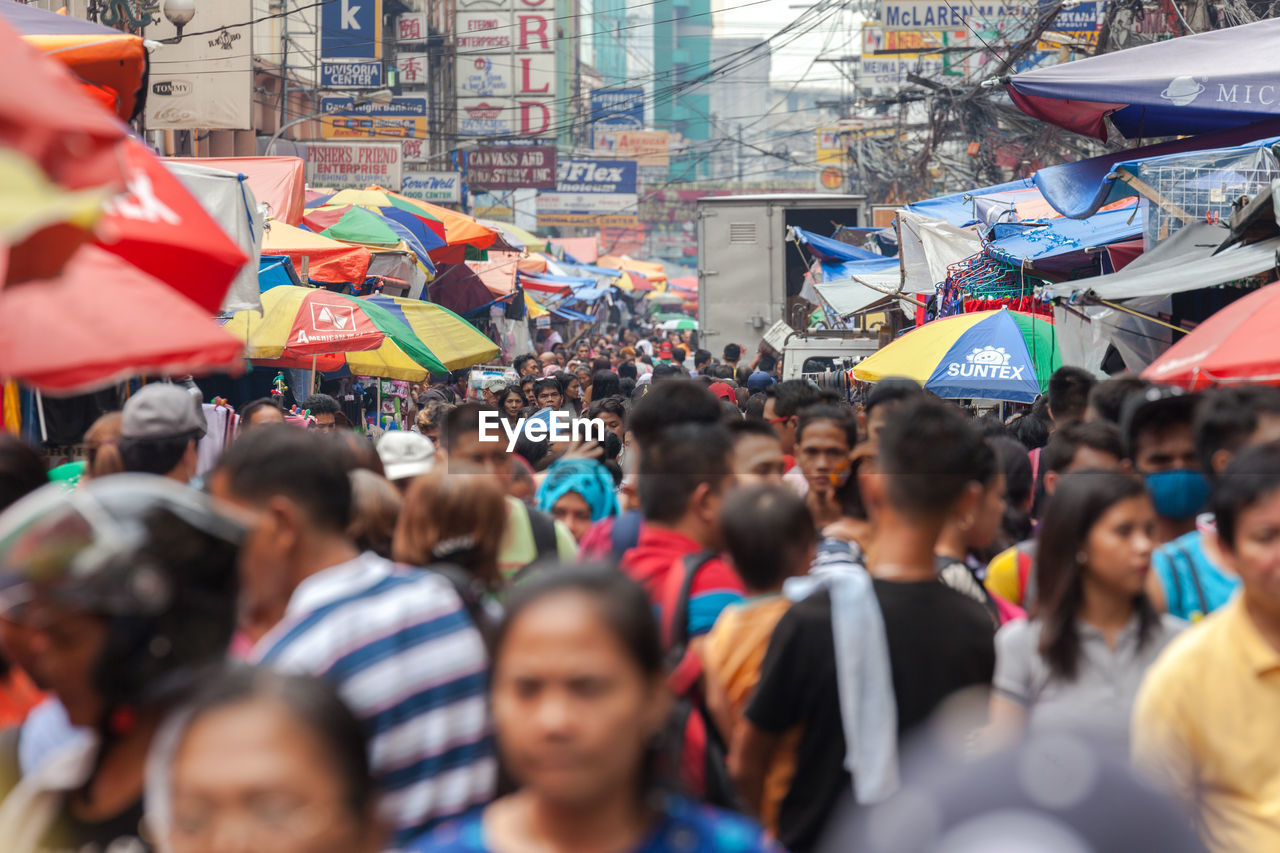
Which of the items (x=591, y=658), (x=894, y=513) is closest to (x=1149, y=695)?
(x=894, y=513)

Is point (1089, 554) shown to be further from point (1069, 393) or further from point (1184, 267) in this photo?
point (1184, 267)

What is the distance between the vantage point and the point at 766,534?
12.1 ft

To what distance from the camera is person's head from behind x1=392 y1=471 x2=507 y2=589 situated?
12.1 feet

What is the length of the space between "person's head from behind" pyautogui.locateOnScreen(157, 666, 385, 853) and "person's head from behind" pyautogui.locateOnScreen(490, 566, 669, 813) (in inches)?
9.1

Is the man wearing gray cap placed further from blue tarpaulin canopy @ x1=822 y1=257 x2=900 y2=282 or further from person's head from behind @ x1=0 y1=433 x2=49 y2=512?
blue tarpaulin canopy @ x1=822 y1=257 x2=900 y2=282

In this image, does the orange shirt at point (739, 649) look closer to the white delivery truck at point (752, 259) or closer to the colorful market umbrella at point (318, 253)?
the colorful market umbrella at point (318, 253)

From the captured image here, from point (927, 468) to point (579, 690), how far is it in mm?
1660

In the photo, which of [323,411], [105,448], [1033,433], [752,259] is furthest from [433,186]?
[105,448]

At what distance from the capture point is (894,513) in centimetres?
345

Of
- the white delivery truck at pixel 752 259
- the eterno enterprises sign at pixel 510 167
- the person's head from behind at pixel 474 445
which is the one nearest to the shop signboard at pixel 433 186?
the eterno enterprises sign at pixel 510 167

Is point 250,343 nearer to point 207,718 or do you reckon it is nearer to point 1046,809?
point 207,718

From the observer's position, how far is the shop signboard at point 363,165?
91.6 feet

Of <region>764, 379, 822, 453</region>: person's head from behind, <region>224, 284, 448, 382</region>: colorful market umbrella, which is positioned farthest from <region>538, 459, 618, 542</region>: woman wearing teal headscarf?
<region>224, 284, 448, 382</region>: colorful market umbrella

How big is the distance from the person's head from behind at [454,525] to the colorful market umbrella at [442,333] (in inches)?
344
